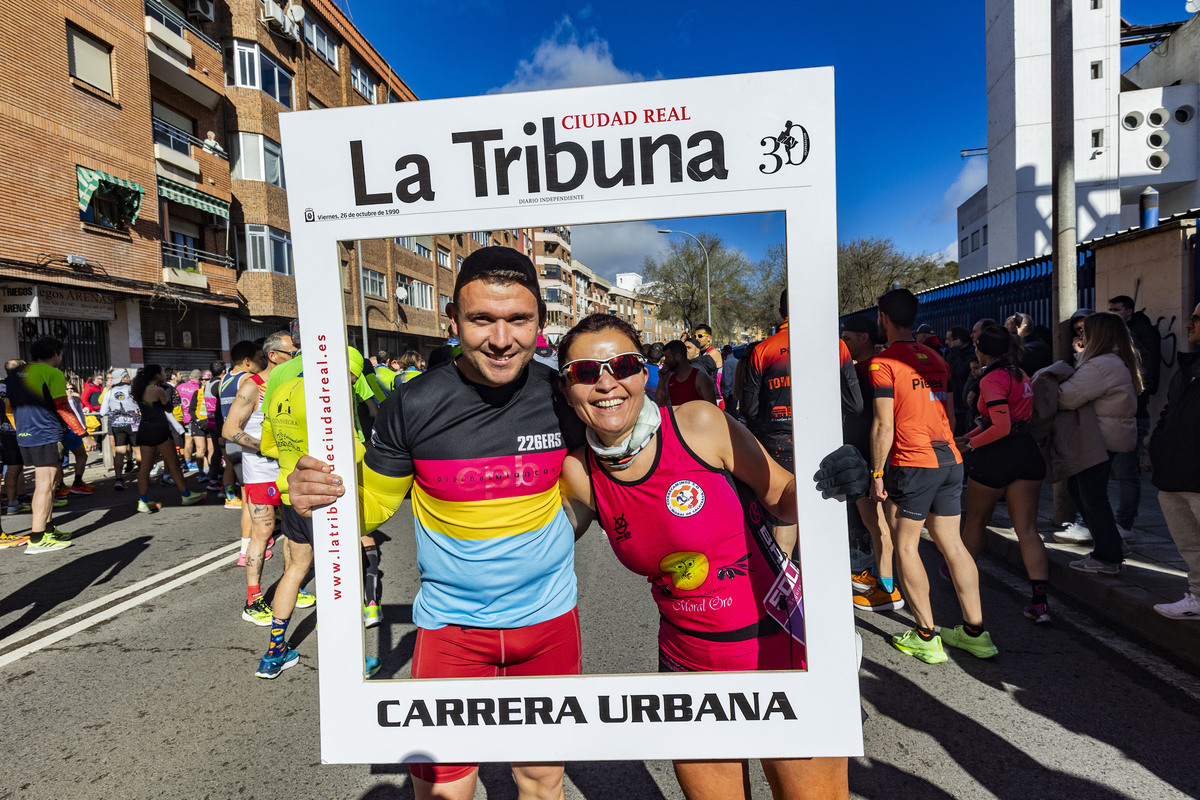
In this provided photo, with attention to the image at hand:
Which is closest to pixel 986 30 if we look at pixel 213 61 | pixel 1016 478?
pixel 213 61

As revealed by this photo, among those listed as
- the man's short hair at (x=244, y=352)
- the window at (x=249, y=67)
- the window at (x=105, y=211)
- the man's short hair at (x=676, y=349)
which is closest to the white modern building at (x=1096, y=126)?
the man's short hair at (x=676, y=349)

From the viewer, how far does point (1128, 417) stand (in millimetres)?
4676

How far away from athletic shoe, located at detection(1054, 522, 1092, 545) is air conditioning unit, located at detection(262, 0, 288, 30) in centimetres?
2596

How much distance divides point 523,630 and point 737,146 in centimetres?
150

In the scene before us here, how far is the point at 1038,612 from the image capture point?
13.2 ft

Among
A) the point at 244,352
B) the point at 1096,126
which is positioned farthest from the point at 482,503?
the point at 1096,126

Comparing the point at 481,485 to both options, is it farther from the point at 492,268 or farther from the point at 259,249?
the point at 259,249

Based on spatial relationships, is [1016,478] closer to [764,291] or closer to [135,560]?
[764,291]

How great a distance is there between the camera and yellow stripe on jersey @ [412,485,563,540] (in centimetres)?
189

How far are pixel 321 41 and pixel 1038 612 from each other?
28.6 m

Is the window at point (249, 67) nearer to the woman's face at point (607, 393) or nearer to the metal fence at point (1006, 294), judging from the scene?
the metal fence at point (1006, 294)

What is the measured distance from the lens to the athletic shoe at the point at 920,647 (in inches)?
142

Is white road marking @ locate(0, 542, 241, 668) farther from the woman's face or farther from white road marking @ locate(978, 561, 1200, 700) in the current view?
white road marking @ locate(978, 561, 1200, 700)

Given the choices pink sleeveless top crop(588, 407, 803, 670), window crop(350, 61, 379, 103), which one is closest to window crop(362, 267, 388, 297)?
pink sleeveless top crop(588, 407, 803, 670)
